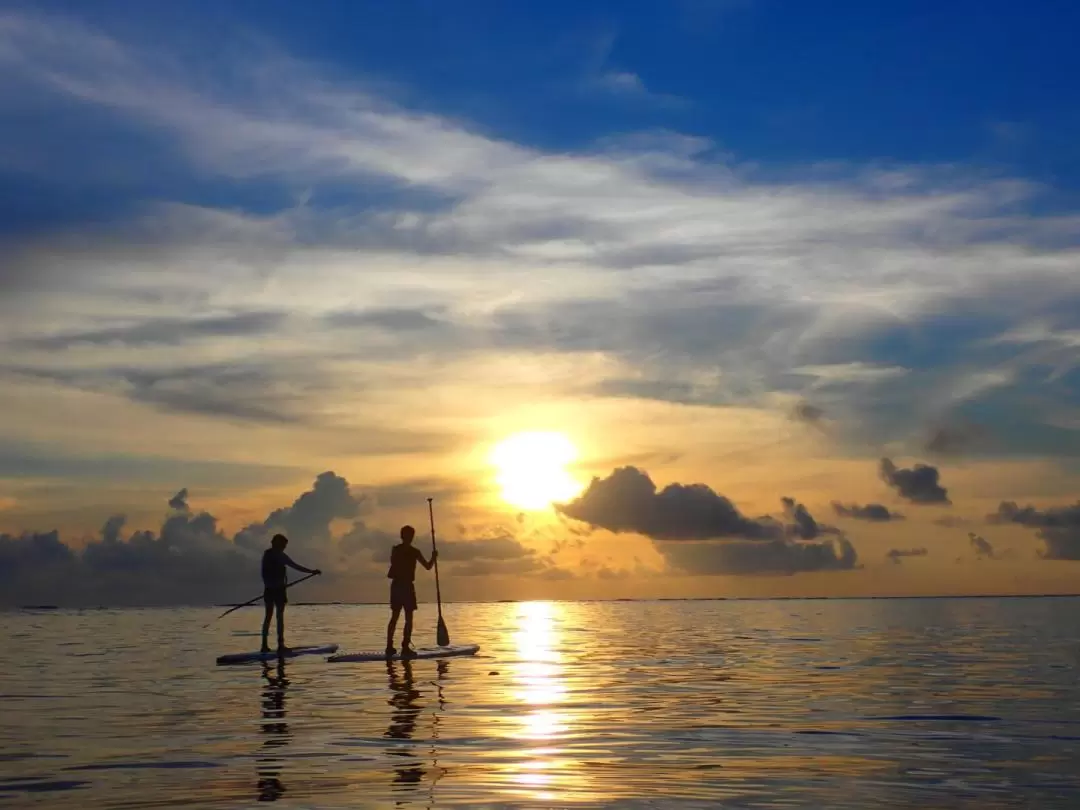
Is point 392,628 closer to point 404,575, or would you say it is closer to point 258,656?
point 404,575

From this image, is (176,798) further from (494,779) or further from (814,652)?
(814,652)

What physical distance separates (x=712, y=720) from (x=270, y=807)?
8619 mm

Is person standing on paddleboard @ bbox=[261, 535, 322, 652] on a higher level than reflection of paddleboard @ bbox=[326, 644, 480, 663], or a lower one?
higher

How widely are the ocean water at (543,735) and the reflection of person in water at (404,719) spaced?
0.20 ft

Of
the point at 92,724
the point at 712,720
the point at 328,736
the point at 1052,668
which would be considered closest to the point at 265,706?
the point at 92,724

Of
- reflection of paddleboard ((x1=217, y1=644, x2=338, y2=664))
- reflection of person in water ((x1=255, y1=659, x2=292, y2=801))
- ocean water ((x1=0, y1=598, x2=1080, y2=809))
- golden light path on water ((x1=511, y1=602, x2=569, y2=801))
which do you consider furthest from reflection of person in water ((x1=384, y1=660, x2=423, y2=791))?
reflection of paddleboard ((x1=217, y1=644, x2=338, y2=664))

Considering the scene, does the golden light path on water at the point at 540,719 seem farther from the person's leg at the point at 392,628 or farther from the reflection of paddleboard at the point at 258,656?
the reflection of paddleboard at the point at 258,656

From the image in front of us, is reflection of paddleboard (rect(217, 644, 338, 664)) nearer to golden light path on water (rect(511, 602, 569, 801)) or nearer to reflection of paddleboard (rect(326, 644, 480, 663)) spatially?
reflection of paddleboard (rect(326, 644, 480, 663))

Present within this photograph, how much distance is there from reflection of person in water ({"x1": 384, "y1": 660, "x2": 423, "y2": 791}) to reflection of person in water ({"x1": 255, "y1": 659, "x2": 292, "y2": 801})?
4.11ft

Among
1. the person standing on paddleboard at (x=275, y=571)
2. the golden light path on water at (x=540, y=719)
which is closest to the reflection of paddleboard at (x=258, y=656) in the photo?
the person standing on paddleboard at (x=275, y=571)

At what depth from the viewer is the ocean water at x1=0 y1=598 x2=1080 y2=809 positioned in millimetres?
11406

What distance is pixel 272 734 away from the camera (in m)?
15.9

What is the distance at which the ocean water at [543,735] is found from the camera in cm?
1141

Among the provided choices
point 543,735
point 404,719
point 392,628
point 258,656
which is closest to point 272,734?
point 404,719
